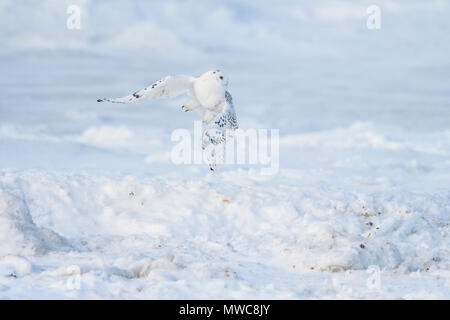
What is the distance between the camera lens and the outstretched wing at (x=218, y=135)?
9.12 meters

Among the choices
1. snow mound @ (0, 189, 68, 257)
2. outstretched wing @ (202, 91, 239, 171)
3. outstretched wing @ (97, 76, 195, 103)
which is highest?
outstretched wing @ (97, 76, 195, 103)

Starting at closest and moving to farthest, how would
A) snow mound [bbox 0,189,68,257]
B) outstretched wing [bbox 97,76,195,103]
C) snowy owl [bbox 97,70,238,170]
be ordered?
1. snow mound [bbox 0,189,68,257]
2. snowy owl [bbox 97,70,238,170]
3. outstretched wing [bbox 97,76,195,103]

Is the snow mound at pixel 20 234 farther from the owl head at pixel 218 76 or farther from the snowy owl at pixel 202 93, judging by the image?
the owl head at pixel 218 76

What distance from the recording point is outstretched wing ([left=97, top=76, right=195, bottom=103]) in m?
9.49

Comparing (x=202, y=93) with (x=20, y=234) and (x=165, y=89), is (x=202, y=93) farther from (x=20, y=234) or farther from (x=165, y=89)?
(x=20, y=234)

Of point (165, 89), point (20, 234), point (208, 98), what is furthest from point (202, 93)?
point (20, 234)

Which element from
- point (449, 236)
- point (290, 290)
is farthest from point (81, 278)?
point (449, 236)

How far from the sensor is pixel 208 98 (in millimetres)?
9727

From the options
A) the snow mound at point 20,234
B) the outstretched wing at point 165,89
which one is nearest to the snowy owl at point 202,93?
the outstretched wing at point 165,89

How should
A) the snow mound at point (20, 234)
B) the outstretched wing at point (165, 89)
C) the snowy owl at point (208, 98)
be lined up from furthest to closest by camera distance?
the outstretched wing at point (165, 89)
the snowy owl at point (208, 98)
the snow mound at point (20, 234)

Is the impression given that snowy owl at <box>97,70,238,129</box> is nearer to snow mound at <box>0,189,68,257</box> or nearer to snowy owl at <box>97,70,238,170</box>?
snowy owl at <box>97,70,238,170</box>

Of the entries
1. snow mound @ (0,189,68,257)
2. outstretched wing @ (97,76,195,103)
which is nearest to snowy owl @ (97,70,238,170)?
outstretched wing @ (97,76,195,103)

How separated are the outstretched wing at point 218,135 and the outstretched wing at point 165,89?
857mm

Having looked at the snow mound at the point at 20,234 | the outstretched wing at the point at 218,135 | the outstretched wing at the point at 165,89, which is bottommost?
the snow mound at the point at 20,234
